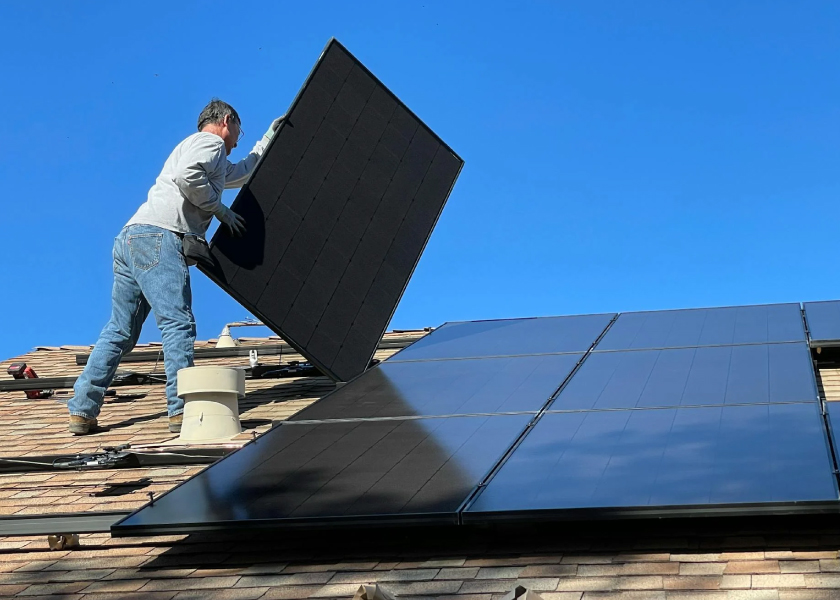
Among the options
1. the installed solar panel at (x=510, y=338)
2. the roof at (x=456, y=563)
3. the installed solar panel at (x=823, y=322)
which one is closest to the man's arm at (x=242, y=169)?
the installed solar panel at (x=510, y=338)

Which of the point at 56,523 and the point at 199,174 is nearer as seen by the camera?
the point at 56,523

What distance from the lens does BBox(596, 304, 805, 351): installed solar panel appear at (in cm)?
704

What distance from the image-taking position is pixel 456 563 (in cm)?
431

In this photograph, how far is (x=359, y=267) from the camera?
8.11 metres

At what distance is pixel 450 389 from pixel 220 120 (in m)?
2.68

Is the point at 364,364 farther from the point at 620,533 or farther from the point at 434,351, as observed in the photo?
the point at 620,533

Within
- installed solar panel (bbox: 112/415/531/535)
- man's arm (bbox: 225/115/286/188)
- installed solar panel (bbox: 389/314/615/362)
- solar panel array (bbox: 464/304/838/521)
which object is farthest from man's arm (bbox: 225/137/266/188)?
solar panel array (bbox: 464/304/838/521)

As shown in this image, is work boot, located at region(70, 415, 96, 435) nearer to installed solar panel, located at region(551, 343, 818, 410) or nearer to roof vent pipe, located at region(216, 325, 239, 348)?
installed solar panel, located at region(551, 343, 818, 410)

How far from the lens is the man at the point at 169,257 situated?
7387mm

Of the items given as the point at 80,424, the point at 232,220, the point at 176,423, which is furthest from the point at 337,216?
the point at 80,424

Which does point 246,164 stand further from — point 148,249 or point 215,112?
point 148,249

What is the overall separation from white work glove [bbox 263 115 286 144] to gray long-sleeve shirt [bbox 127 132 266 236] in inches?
19.1

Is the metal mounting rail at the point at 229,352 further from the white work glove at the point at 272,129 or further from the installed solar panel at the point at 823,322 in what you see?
the installed solar panel at the point at 823,322

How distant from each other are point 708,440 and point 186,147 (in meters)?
4.37
